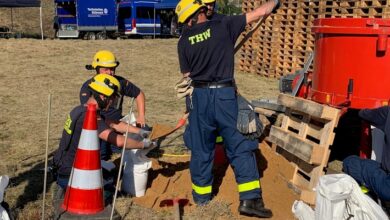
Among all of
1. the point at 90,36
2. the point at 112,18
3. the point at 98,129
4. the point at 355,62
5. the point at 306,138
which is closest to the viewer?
the point at 98,129

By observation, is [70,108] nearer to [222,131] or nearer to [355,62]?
[222,131]

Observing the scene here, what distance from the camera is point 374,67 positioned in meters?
5.02

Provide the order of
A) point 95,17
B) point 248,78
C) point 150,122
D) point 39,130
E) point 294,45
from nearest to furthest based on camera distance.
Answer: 1. point 39,130
2. point 150,122
3. point 294,45
4. point 248,78
5. point 95,17

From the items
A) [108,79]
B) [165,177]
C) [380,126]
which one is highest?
[108,79]

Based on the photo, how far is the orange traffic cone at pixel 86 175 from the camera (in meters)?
4.31

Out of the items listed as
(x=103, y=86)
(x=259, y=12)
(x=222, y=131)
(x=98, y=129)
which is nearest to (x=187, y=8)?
(x=259, y=12)

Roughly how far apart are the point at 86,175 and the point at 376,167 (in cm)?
229

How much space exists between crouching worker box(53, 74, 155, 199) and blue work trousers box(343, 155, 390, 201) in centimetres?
176

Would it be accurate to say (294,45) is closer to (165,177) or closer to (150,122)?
(150,122)

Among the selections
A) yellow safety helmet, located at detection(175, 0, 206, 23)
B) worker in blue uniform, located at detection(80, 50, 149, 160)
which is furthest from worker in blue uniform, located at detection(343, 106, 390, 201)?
worker in blue uniform, located at detection(80, 50, 149, 160)

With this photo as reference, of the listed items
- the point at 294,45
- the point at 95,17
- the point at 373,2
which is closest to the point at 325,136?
the point at 373,2

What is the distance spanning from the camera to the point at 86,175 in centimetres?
434

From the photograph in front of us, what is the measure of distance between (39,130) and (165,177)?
3113mm

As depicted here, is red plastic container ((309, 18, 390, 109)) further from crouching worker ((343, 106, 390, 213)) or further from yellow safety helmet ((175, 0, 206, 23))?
yellow safety helmet ((175, 0, 206, 23))
